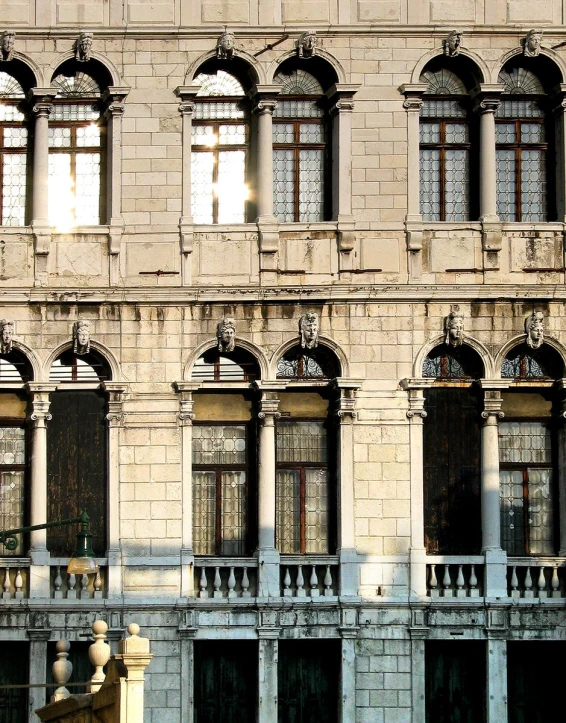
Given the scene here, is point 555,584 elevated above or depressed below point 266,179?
below

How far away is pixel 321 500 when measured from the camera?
1406 inches

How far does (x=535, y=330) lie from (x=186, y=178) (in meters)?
5.97

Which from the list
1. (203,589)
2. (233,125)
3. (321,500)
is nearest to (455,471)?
(321,500)

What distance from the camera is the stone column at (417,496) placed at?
35.1 metres

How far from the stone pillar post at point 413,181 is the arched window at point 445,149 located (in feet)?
1.08

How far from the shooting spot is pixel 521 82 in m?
36.8

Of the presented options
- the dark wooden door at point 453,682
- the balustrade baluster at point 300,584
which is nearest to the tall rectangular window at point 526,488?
the dark wooden door at point 453,682

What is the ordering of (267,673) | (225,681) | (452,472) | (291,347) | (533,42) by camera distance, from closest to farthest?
(267,673), (225,681), (291,347), (452,472), (533,42)

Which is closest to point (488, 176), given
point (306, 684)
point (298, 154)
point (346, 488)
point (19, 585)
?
point (298, 154)

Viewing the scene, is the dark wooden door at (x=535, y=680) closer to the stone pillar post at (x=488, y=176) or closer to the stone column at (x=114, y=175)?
the stone pillar post at (x=488, y=176)

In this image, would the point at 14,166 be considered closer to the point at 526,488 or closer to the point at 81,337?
the point at 81,337

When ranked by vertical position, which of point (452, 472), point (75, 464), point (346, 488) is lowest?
point (346, 488)

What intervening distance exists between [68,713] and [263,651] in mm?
4923

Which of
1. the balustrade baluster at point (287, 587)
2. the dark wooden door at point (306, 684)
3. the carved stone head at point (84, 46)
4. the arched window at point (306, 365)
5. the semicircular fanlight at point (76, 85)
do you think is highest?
the carved stone head at point (84, 46)
